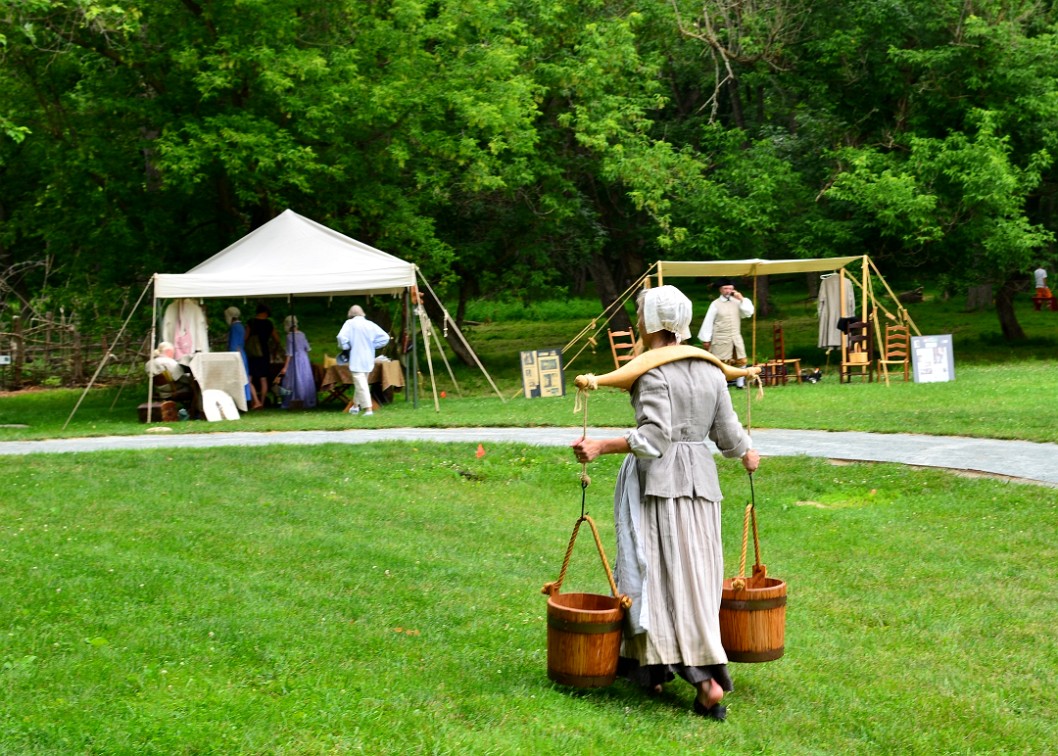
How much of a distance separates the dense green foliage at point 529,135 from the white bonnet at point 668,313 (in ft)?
51.3

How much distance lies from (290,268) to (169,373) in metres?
2.44

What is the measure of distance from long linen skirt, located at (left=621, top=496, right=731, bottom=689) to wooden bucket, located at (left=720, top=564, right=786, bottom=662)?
0.17m

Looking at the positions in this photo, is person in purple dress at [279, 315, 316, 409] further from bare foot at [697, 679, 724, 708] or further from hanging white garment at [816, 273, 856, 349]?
bare foot at [697, 679, 724, 708]

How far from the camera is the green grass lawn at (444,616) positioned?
533 centimetres

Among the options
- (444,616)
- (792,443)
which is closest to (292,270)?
(792,443)

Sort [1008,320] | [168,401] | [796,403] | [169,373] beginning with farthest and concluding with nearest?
[1008,320] → [168,401] → [169,373] → [796,403]

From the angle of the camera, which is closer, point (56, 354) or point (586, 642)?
point (586, 642)

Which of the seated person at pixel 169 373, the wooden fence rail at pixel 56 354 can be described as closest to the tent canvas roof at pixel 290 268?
the seated person at pixel 169 373

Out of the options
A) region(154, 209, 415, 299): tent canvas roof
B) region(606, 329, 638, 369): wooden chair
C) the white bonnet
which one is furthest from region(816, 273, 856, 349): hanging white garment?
the white bonnet

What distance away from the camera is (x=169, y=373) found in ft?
63.2

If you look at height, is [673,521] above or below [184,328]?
below

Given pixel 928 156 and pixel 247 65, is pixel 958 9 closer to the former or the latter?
pixel 928 156

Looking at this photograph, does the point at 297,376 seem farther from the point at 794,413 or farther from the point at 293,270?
the point at 794,413

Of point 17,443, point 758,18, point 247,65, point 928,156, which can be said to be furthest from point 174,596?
point 758,18
